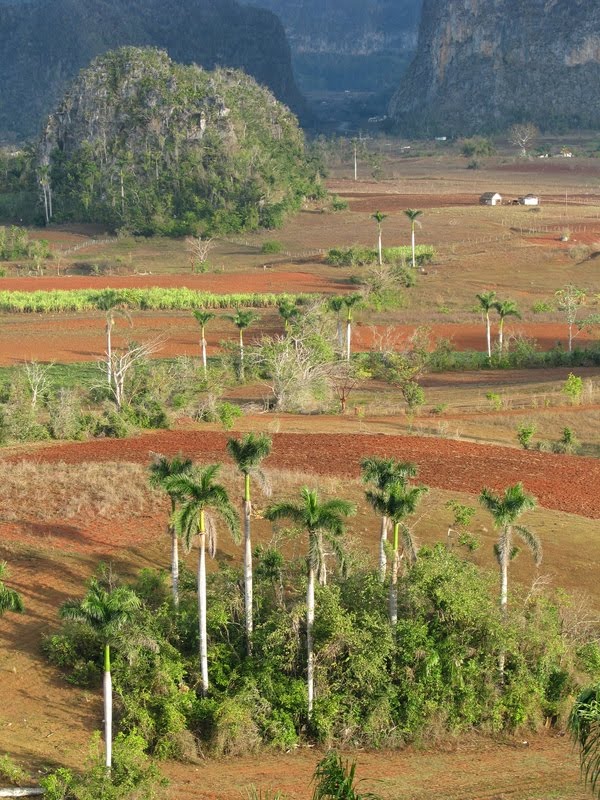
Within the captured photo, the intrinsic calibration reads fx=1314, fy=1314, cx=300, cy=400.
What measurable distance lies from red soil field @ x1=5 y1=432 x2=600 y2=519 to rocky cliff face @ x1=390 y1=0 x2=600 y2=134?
128 m

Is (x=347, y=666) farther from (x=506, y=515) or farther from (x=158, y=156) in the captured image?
(x=158, y=156)

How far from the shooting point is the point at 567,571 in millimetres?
25375

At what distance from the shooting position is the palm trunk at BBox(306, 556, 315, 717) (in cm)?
2009

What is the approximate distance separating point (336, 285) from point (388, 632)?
47.2 m

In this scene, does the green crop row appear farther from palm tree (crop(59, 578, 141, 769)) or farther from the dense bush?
palm tree (crop(59, 578, 141, 769))

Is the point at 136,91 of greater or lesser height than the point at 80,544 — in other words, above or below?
above

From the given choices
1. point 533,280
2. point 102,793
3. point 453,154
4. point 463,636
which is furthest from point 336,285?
point 453,154

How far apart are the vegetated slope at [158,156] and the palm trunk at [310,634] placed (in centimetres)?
7000

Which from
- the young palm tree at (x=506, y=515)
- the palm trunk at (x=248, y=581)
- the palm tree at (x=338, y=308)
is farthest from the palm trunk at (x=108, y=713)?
the palm tree at (x=338, y=308)

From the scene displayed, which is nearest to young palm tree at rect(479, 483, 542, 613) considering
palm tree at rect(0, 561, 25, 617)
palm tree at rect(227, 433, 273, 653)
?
palm tree at rect(227, 433, 273, 653)

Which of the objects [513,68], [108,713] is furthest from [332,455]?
[513,68]

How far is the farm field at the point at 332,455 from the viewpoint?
19141mm

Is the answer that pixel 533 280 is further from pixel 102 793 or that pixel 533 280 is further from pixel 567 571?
pixel 102 793

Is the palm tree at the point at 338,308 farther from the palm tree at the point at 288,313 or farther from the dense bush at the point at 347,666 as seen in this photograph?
the dense bush at the point at 347,666
